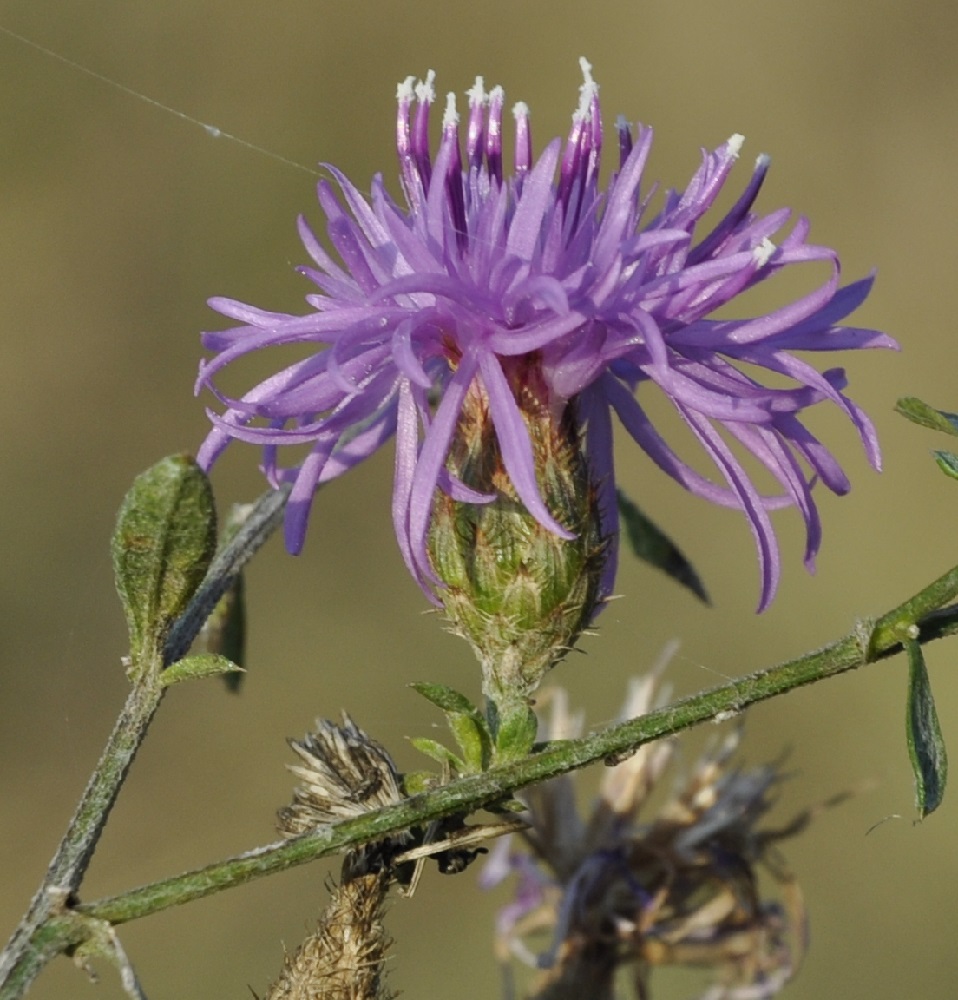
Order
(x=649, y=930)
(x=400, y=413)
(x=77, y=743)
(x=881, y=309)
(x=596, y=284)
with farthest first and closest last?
(x=881, y=309) < (x=77, y=743) < (x=649, y=930) < (x=400, y=413) < (x=596, y=284)

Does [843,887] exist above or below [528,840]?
below

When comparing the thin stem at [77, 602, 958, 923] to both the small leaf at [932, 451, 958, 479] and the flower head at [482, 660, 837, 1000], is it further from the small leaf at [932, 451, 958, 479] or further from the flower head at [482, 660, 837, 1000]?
the flower head at [482, 660, 837, 1000]

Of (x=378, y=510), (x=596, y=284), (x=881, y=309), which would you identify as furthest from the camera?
(x=881, y=309)

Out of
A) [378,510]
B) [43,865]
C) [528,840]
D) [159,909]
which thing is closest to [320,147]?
[378,510]

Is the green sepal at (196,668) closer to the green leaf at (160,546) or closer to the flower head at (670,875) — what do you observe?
the green leaf at (160,546)

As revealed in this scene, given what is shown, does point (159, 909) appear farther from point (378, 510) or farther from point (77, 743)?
point (378, 510)

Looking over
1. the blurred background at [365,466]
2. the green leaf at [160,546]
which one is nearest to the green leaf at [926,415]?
the green leaf at [160,546]

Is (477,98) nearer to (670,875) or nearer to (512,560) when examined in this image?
(512,560)
